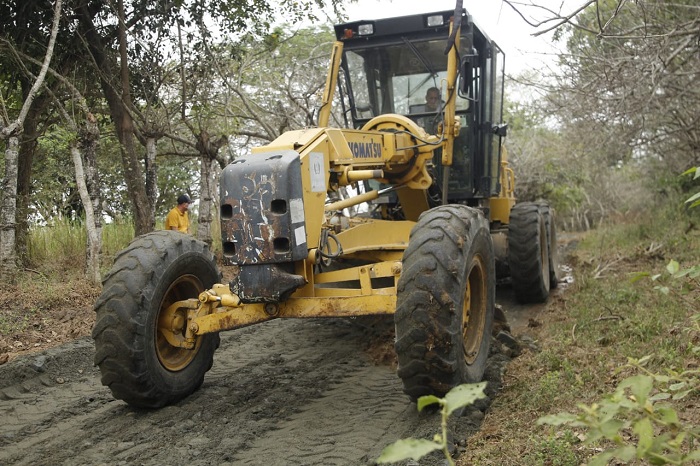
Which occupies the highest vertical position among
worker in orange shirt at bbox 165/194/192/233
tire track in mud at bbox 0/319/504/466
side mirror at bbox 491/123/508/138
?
side mirror at bbox 491/123/508/138

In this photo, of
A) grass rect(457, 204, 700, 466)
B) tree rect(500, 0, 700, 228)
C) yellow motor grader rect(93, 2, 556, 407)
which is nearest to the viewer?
grass rect(457, 204, 700, 466)

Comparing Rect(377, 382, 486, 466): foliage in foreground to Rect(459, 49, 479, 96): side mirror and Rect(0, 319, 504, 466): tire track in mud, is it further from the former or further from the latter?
Rect(459, 49, 479, 96): side mirror

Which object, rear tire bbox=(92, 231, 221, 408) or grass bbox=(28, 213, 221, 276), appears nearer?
rear tire bbox=(92, 231, 221, 408)

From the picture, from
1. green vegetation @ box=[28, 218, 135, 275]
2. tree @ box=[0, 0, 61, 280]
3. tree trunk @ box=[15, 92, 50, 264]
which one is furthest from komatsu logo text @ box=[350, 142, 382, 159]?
tree trunk @ box=[15, 92, 50, 264]

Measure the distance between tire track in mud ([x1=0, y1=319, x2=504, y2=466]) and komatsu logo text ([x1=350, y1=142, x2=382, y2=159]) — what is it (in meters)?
1.84

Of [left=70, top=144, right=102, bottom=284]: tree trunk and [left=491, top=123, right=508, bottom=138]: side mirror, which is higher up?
[left=491, top=123, right=508, bottom=138]: side mirror

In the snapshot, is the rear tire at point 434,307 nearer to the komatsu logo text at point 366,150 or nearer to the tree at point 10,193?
the komatsu logo text at point 366,150

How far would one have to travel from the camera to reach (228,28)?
11820 millimetres

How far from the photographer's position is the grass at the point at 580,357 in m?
4.14

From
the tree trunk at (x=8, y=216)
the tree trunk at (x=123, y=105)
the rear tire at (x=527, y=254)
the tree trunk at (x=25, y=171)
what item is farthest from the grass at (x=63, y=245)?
the rear tire at (x=527, y=254)

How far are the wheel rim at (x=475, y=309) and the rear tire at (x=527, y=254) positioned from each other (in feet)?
10.2

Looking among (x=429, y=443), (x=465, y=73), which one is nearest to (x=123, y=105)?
(x=465, y=73)

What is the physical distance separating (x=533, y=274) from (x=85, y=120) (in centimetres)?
608

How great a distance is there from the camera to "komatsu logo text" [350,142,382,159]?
6182mm
